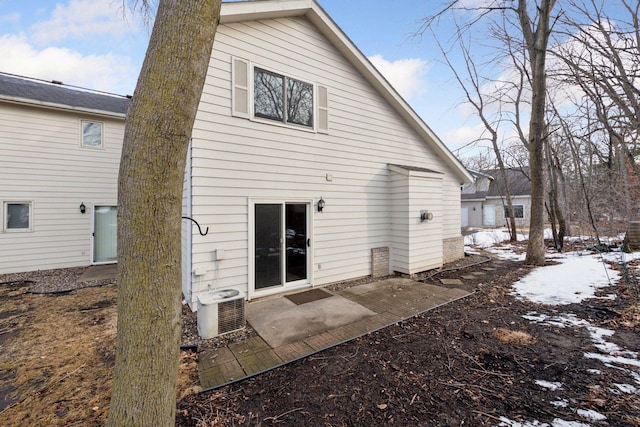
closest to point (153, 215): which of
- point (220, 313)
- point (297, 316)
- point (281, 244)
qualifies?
point (220, 313)

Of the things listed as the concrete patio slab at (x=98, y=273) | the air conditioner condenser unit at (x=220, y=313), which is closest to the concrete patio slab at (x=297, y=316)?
the air conditioner condenser unit at (x=220, y=313)

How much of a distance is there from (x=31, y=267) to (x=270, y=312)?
313 inches

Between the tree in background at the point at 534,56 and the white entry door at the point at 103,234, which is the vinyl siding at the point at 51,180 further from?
the tree in background at the point at 534,56

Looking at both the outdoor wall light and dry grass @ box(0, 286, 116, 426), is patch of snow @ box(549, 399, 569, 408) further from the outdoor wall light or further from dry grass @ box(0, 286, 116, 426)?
the outdoor wall light

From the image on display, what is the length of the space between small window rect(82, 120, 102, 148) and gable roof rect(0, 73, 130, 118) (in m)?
0.52

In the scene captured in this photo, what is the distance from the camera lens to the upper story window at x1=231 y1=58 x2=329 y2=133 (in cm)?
511

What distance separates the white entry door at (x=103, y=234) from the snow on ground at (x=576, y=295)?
34.7 feet

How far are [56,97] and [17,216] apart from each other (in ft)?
12.6

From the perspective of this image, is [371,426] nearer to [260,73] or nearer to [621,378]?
[621,378]

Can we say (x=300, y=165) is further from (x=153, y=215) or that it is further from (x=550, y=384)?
(x=550, y=384)

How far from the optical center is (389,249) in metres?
7.26

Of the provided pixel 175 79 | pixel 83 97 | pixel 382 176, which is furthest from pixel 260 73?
pixel 83 97

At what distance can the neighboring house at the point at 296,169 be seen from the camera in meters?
4.83

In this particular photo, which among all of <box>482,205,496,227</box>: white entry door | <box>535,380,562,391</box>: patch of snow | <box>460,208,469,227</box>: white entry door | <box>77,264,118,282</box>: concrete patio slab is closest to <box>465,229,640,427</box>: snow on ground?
<box>535,380,562,391</box>: patch of snow
